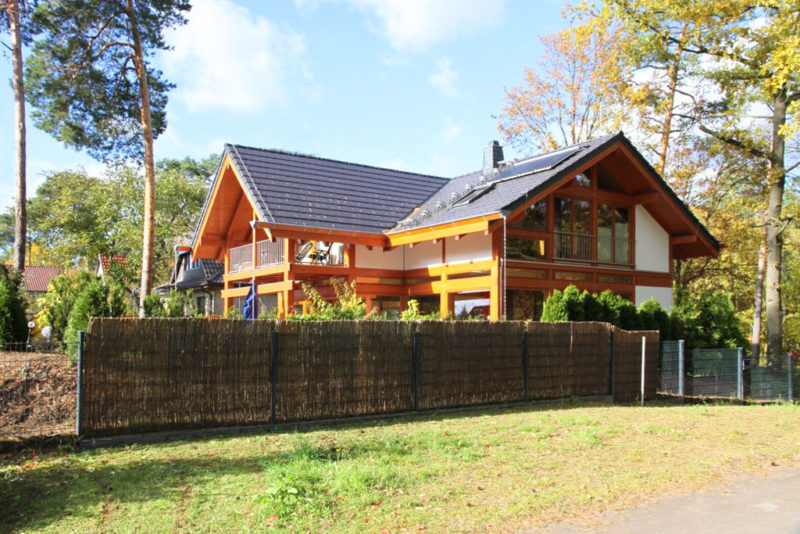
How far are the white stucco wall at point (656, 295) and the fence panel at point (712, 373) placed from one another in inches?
190

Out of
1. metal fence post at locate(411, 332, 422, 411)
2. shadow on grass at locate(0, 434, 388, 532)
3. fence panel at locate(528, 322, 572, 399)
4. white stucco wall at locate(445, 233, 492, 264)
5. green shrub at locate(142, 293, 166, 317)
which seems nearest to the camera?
shadow on grass at locate(0, 434, 388, 532)

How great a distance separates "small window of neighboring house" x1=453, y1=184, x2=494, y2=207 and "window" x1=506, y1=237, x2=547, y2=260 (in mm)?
1786

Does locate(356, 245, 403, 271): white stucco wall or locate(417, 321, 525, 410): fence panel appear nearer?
locate(417, 321, 525, 410): fence panel

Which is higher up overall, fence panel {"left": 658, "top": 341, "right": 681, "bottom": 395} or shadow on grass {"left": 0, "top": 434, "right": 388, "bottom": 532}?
fence panel {"left": 658, "top": 341, "right": 681, "bottom": 395}

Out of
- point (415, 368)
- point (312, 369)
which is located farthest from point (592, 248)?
point (312, 369)

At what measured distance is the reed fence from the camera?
8352 millimetres

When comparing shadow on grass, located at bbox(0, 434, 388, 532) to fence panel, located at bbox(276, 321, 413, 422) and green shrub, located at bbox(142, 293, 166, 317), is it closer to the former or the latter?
fence panel, located at bbox(276, 321, 413, 422)

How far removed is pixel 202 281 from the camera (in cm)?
3039

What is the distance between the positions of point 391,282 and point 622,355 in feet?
27.5

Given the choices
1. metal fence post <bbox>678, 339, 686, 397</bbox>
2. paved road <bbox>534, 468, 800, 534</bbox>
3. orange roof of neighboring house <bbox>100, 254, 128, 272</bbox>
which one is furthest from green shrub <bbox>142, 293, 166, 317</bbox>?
orange roof of neighboring house <bbox>100, 254, 128, 272</bbox>

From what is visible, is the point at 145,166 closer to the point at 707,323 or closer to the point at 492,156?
the point at 492,156

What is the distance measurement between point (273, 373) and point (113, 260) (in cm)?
2956

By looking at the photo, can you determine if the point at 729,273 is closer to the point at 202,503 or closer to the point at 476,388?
the point at 476,388

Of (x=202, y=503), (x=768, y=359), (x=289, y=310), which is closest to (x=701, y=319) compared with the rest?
(x=768, y=359)
